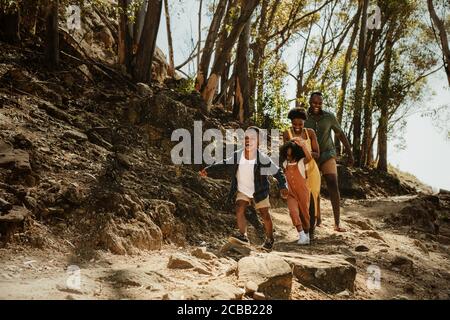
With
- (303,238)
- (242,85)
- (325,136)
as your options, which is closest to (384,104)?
(242,85)

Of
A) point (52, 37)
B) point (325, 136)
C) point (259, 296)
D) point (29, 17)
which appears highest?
point (29, 17)

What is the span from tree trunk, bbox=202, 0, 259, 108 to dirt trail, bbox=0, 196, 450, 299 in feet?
17.1

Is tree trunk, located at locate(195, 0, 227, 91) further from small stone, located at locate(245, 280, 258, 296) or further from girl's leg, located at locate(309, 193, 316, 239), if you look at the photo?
small stone, located at locate(245, 280, 258, 296)

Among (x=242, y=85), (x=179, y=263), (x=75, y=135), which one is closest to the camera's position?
(x=179, y=263)

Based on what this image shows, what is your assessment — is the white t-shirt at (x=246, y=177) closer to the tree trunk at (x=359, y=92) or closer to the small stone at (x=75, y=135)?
the small stone at (x=75, y=135)

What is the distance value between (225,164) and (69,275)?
91.3 inches

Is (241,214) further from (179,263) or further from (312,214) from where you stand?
(179,263)

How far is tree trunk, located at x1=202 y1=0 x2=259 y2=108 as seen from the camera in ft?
31.9

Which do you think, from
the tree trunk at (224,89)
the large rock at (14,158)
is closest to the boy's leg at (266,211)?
the large rock at (14,158)

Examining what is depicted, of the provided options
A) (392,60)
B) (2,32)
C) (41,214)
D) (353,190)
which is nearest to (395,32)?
(392,60)

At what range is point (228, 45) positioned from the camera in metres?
9.91

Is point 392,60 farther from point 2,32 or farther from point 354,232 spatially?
point 2,32

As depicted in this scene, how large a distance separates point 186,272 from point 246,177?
1640 mm

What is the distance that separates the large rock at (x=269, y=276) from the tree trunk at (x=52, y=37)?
6282mm
